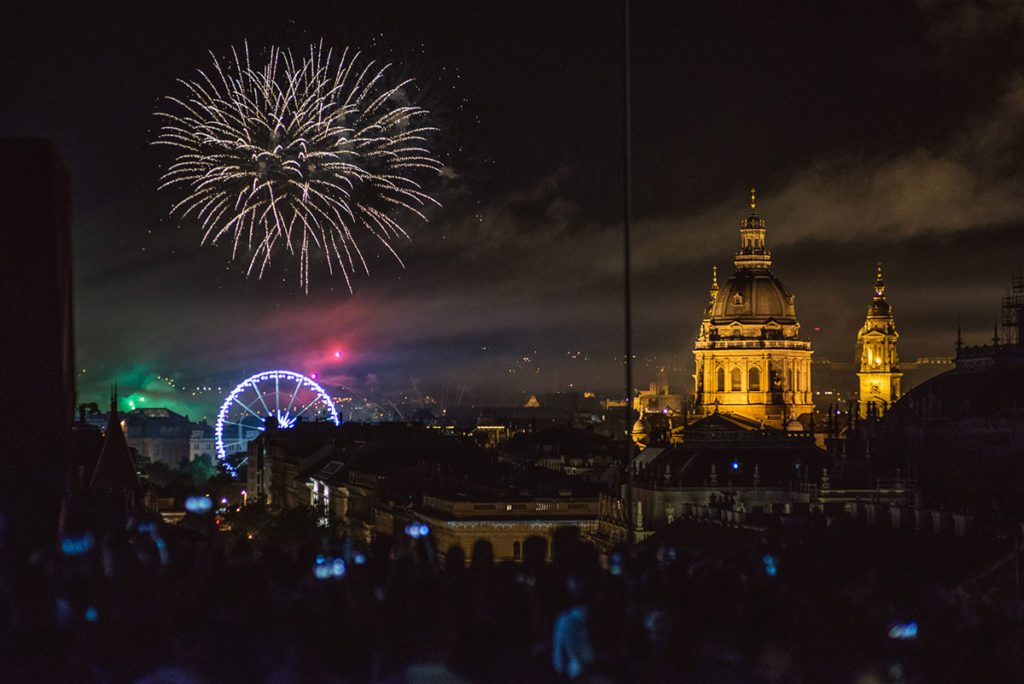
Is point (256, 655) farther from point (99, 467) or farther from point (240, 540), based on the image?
point (99, 467)

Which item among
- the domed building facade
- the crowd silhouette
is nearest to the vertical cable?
the crowd silhouette

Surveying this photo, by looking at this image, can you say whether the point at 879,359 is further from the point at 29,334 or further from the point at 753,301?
the point at 29,334

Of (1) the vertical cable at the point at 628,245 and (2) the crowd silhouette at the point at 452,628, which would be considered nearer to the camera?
(2) the crowd silhouette at the point at 452,628

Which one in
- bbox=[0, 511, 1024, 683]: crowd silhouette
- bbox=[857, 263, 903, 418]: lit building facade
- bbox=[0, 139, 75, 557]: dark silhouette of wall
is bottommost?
bbox=[0, 511, 1024, 683]: crowd silhouette

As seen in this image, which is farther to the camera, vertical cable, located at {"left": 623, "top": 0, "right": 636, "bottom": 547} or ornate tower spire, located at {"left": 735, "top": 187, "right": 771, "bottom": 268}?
ornate tower spire, located at {"left": 735, "top": 187, "right": 771, "bottom": 268}

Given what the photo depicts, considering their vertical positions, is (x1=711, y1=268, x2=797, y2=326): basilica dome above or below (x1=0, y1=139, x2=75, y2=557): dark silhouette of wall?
above

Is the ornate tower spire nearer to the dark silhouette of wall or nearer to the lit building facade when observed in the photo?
the lit building facade

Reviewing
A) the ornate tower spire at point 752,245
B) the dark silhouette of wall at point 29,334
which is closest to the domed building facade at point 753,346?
the ornate tower spire at point 752,245

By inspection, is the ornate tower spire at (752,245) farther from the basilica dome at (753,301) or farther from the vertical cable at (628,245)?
the vertical cable at (628,245)
